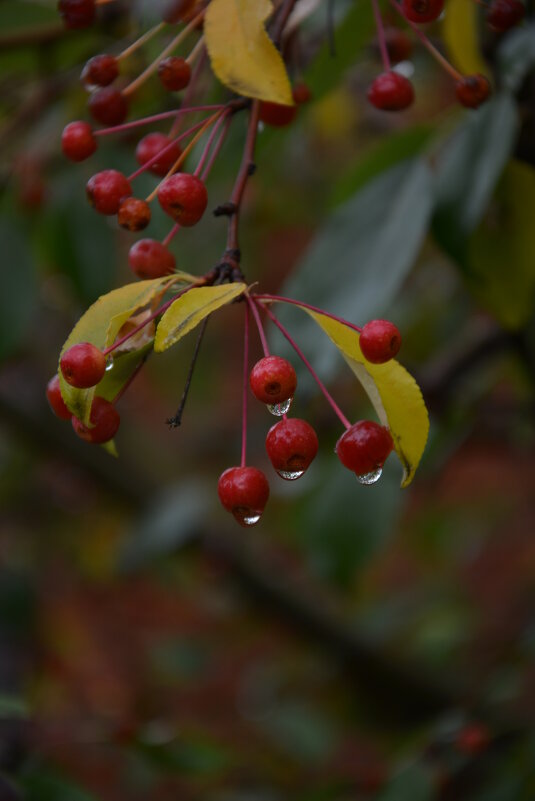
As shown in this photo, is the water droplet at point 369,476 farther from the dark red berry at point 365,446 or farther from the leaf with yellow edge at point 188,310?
the leaf with yellow edge at point 188,310

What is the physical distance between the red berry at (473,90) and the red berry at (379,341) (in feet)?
0.86

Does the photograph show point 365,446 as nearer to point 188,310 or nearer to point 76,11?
point 188,310

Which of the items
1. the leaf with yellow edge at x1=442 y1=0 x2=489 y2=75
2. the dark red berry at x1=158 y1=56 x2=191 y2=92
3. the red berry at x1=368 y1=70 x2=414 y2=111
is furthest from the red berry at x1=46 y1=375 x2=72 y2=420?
the leaf with yellow edge at x1=442 y1=0 x2=489 y2=75

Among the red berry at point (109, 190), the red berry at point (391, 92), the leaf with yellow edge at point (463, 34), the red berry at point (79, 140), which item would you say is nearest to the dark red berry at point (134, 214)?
the red berry at point (109, 190)

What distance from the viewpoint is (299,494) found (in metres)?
1.51

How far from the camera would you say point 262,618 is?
221 centimetres

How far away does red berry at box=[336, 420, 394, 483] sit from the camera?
532mm

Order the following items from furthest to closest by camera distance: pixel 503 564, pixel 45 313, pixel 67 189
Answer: pixel 503 564, pixel 45 313, pixel 67 189

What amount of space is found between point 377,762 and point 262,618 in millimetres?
478

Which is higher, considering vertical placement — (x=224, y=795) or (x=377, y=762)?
(x=224, y=795)

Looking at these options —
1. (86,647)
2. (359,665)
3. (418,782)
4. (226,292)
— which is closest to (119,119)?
(226,292)

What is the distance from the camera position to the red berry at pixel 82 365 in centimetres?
49

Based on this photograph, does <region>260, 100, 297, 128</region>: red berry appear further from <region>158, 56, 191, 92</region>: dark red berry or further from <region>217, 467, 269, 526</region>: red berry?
<region>217, 467, 269, 526</region>: red berry

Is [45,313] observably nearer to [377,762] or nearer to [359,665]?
[359,665]
